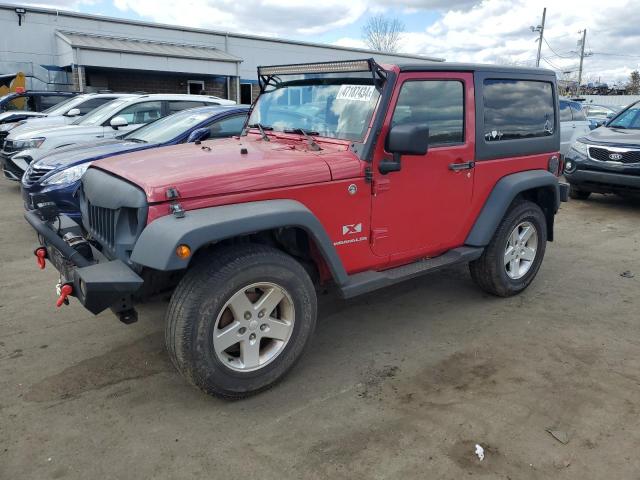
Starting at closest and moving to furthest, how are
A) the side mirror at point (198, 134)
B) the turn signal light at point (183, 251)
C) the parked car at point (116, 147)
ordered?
the turn signal light at point (183, 251) < the parked car at point (116, 147) < the side mirror at point (198, 134)

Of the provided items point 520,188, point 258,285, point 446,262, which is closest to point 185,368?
point 258,285

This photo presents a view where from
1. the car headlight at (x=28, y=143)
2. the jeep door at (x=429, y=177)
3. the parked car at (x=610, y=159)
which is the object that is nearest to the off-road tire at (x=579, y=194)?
the parked car at (x=610, y=159)

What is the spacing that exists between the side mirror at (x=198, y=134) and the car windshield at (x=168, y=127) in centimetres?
14

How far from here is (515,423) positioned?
297 cm

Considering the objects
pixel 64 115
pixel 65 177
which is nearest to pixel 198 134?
pixel 65 177

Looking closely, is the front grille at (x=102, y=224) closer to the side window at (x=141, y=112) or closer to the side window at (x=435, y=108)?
the side window at (x=435, y=108)

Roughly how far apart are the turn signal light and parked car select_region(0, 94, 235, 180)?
660 centimetres

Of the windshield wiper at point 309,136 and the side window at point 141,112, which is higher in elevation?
the side window at point 141,112

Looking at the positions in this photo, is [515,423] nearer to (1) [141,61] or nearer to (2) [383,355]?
(2) [383,355]

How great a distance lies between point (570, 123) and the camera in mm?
12094

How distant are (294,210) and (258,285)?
1.57 ft

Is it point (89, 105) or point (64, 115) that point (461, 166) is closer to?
point (64, 115)

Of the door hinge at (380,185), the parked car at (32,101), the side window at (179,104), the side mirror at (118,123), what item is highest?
the parked car at (32,101)

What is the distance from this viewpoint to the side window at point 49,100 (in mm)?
14750
